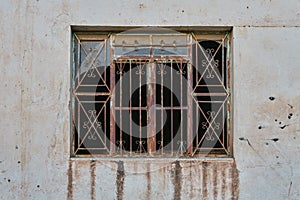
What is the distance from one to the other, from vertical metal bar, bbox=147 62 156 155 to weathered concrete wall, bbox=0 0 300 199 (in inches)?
8.2

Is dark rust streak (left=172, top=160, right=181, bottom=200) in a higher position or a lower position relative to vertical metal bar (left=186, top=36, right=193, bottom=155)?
lower

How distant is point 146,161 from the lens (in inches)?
180

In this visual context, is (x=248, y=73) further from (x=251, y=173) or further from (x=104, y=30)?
(x=104, y=30)

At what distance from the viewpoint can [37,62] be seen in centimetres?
457

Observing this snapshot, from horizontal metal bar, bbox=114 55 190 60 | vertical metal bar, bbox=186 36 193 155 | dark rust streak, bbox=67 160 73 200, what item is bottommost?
dark rust streak, bbox=67 160 73 200

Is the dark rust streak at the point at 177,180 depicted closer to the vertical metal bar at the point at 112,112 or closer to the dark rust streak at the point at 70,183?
the vertical metal bar at the point at 112,112

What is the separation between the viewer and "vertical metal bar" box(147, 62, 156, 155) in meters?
4.68

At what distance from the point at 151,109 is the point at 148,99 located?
3.7 inches

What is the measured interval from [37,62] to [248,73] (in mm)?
1859

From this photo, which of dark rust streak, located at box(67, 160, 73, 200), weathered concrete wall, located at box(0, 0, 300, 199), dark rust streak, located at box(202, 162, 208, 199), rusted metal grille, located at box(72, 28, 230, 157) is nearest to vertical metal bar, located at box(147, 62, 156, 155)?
rusted metal grille, located at box(72, 28, 230, 157)

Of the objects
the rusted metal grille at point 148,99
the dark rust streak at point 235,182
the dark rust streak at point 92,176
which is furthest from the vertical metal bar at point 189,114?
the dark rust streak at point 92,176

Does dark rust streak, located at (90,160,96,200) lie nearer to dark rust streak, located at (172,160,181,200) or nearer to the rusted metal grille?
the rusted metal grille

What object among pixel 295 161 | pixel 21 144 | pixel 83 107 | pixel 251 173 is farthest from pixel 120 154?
pixel 295 161

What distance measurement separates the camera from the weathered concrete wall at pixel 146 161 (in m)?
4.54
